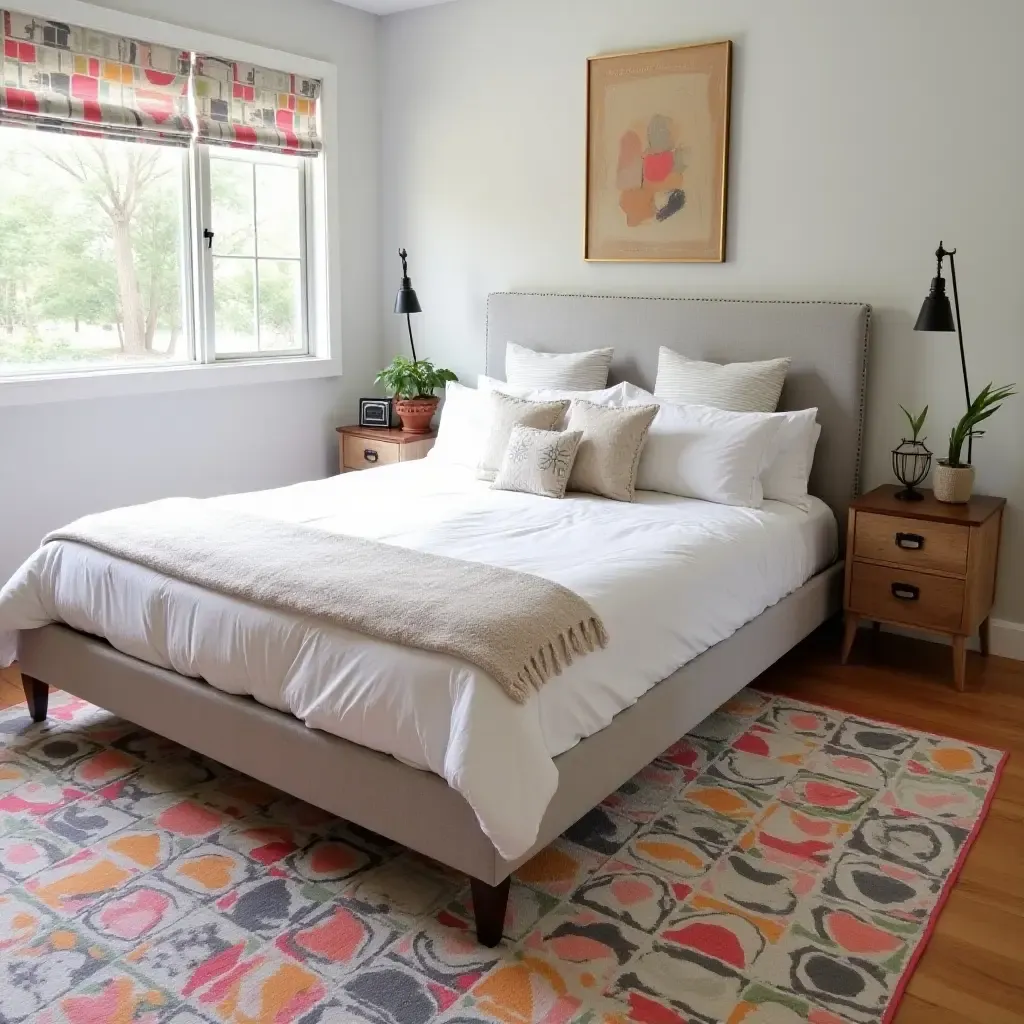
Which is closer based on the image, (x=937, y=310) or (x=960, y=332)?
(x=937, y=310)

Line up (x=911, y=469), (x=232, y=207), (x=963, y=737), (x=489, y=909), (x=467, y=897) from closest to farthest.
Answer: (x=489, y=909), (x=467, y=897), (x=963, y=737), (x=911, y=469), (x=232, y=207)

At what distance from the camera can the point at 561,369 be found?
173 inches

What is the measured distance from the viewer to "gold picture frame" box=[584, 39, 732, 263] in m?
4.08

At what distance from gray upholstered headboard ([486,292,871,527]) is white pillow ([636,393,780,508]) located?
375 mm

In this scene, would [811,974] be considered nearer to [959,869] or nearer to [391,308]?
[959,869]

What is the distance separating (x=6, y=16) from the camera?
3627 millimetres

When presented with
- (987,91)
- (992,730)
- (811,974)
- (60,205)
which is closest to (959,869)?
(811,974)

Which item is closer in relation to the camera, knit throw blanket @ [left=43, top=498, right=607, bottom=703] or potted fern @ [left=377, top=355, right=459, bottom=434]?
knit throw blanket @ [left=43, top=498, right=607, bottom=703]

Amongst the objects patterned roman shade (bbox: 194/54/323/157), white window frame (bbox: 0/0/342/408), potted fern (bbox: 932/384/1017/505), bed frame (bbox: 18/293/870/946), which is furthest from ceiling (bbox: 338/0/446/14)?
potted fern (bbox: 932/384/1017/505)

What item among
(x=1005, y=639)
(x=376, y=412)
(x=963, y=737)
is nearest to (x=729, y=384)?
(x=1005, y=639)

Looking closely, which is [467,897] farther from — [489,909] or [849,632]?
[849,632]

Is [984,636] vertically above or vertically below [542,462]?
below

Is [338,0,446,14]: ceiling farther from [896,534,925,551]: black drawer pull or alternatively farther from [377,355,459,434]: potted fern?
[896,534,925,551]: black drawer pull

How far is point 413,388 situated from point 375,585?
2.54m
